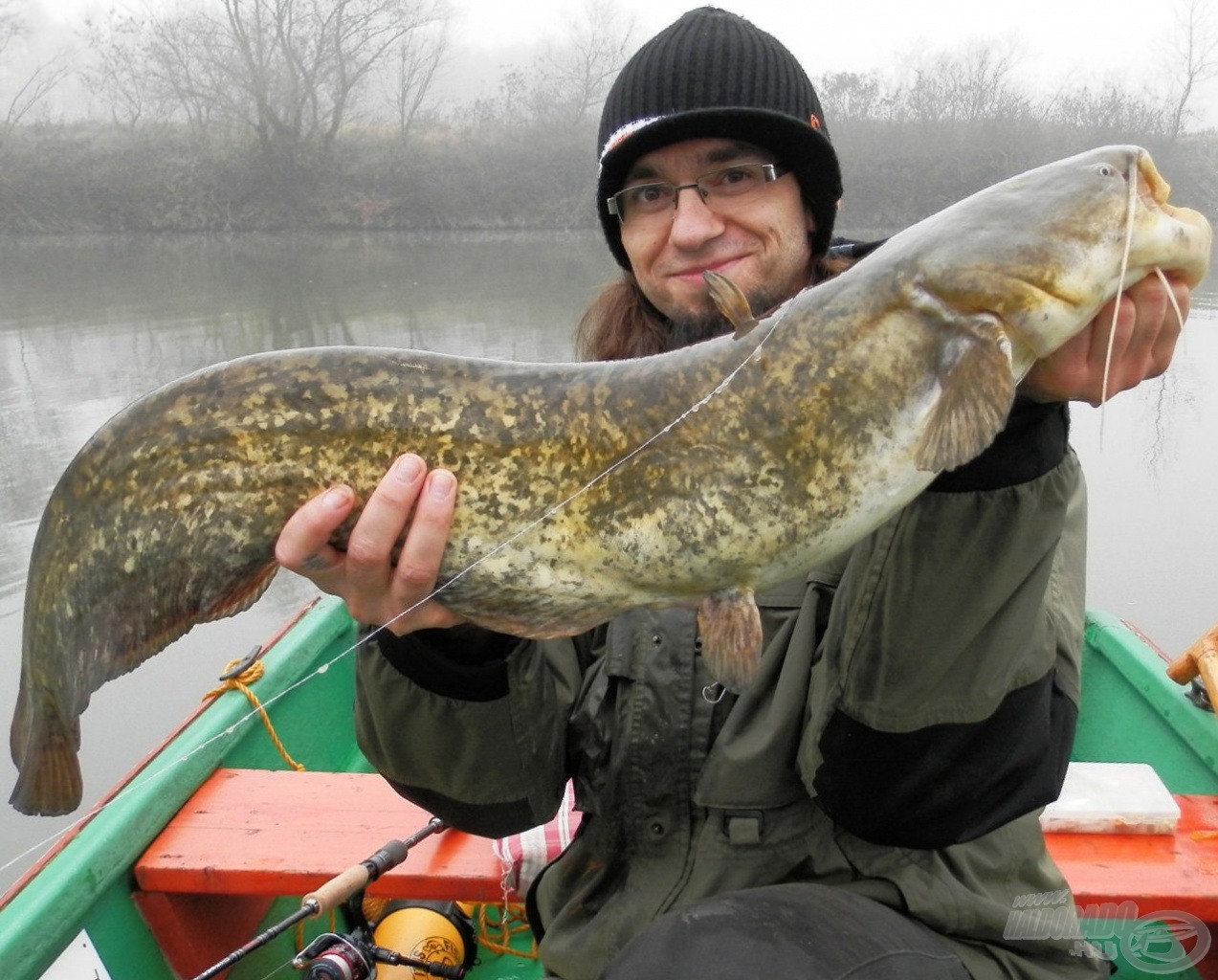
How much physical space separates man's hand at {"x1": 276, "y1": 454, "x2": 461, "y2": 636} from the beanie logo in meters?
1.17

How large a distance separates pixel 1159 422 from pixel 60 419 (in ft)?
34.8

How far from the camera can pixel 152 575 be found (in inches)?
65.6

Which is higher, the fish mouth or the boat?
the fish mouth

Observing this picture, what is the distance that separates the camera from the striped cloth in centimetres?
244

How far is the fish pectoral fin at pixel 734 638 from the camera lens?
5.08 ft

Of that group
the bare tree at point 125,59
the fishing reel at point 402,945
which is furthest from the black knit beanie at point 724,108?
the bare tree at point 125,59

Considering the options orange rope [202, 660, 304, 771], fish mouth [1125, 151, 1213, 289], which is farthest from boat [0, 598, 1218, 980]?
fish mouth [1125, 151, 1213, 289]

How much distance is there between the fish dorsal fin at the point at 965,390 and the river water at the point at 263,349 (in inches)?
11.7

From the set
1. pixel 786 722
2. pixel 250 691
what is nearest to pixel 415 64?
→ pixel 250 691

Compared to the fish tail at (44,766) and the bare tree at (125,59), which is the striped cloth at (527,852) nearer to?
the fish tail at (44,766)

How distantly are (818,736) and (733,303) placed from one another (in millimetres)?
767

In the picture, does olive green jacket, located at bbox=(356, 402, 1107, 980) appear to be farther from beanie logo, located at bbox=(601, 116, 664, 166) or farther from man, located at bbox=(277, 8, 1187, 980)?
beanie logo, located at bbox=(601, 116, 664, 166)

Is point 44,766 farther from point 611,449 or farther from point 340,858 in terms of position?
point 611,449

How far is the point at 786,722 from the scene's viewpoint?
1815mm
